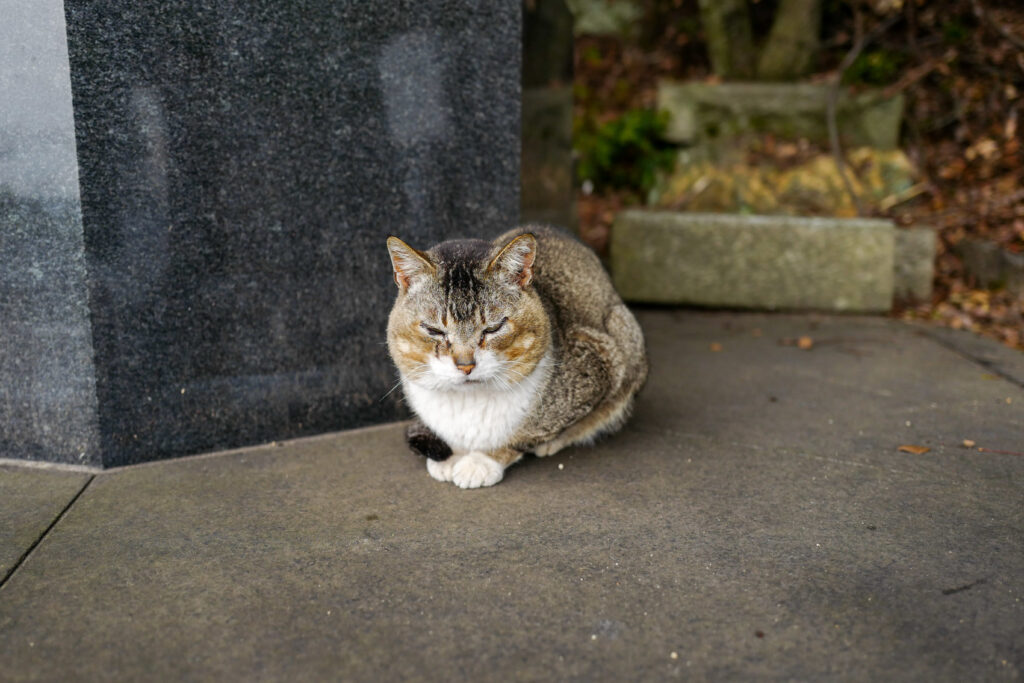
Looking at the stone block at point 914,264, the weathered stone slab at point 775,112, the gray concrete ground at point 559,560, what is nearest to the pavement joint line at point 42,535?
the gray concrete ground at point 559,560

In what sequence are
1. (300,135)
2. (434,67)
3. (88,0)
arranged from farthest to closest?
(434,67)
(300,135)
(88,0)

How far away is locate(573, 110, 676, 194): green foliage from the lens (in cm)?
806

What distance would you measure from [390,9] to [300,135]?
704 mm

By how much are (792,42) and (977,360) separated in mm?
4159

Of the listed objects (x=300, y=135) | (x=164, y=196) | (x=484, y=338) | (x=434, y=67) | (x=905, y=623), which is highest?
(x=434, y=67)

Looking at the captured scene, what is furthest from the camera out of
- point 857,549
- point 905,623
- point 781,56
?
point 781,56

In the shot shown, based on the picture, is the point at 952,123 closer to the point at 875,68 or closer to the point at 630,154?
the point at 875,68

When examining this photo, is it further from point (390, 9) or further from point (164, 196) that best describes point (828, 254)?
point (164, 196)

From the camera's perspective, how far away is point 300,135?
3.49 m

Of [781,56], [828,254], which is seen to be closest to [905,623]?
[828,254]

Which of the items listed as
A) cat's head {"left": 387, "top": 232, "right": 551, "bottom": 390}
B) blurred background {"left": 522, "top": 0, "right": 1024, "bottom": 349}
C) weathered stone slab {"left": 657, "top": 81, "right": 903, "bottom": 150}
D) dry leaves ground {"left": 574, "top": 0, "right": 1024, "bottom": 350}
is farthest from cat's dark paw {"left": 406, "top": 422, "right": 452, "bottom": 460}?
weathered stone slab {"left": 657, "top": 81, "right": 903, "bottom": 150}

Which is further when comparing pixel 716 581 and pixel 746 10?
pixel 746 10

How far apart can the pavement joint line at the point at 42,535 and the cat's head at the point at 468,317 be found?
134 centimetres

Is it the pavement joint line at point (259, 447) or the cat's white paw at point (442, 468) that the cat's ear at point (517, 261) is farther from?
the pavement joint line at point (259, 447)
